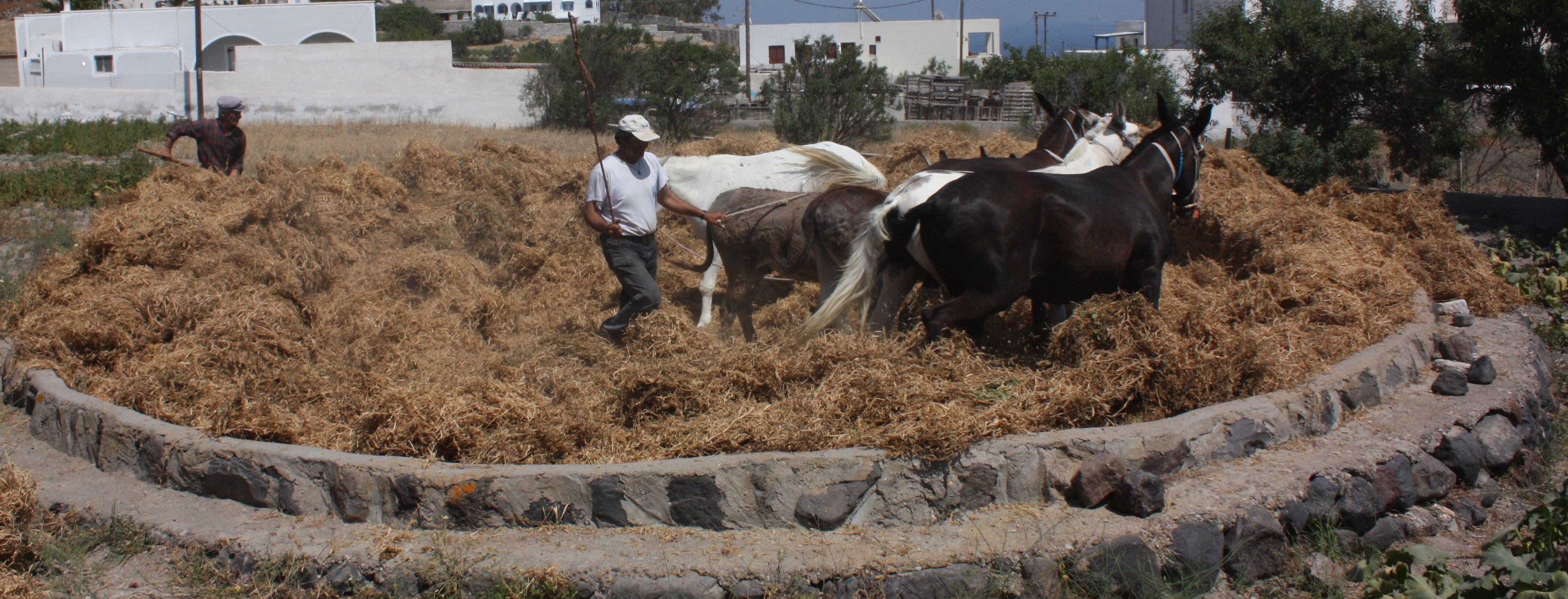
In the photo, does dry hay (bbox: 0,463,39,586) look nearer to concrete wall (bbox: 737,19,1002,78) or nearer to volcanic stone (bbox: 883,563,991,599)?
volcanic stone (bbox: 883,563,991,599)

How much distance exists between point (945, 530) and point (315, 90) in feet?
94.5

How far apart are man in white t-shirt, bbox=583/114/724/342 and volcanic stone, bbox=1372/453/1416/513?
379cm

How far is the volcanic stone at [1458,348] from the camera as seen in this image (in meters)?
6.06

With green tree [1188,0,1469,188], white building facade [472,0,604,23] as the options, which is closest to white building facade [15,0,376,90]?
green tree [1188,0,1469,188]

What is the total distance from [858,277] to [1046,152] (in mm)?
3544

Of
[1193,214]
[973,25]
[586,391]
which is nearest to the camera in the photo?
[586,391]

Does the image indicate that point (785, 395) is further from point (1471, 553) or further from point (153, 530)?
point (1471, 553)

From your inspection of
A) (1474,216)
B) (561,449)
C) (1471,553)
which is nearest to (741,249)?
(561,449)

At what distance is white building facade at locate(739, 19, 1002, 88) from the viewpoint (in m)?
50.4

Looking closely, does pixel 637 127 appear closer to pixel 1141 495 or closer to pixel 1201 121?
pixel 1201 121

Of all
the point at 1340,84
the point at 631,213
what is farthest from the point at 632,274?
the point at 1340,84

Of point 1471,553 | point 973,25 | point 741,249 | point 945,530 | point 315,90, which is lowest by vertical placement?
point 1471,553

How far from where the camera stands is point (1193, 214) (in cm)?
654

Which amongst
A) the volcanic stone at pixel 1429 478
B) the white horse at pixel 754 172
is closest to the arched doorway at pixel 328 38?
the white horse at pixel 754 172
